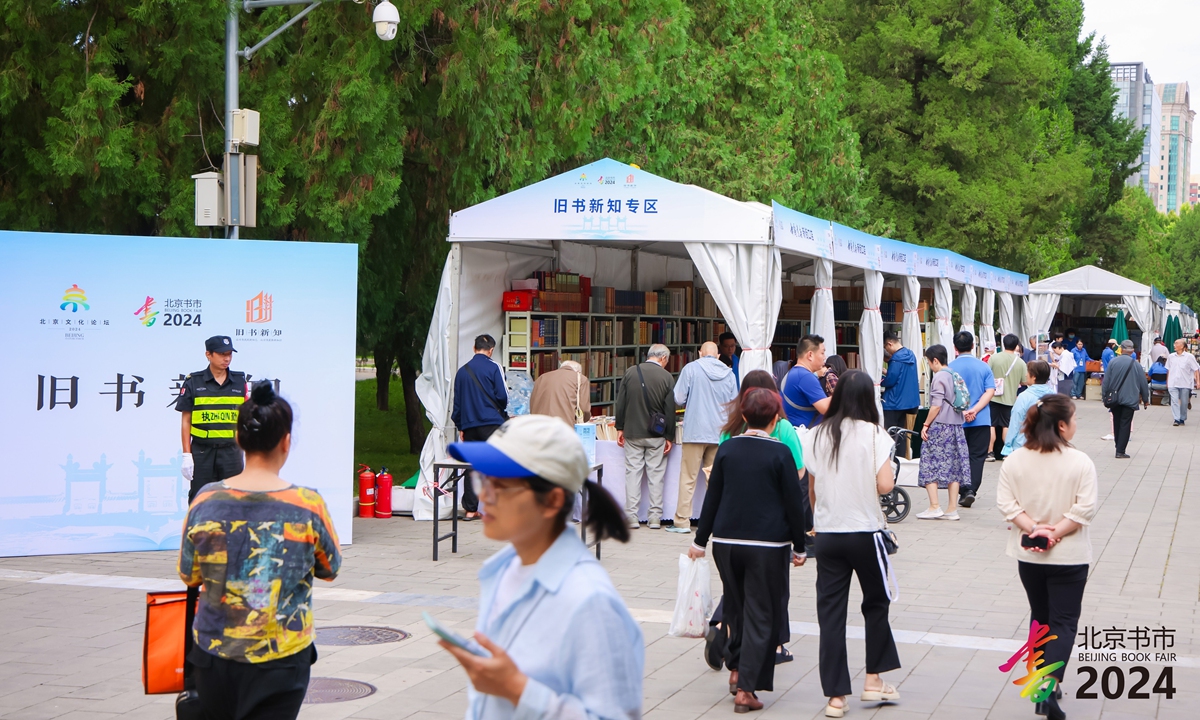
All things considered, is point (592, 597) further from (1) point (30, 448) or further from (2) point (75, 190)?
(2) point (75, 190)

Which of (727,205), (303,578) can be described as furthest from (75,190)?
(303,578)

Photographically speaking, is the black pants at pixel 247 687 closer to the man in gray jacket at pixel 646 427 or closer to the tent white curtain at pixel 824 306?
the man in gray jacket at pixel 646 427

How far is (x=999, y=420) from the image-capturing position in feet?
58.4

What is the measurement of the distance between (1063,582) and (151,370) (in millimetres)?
7356

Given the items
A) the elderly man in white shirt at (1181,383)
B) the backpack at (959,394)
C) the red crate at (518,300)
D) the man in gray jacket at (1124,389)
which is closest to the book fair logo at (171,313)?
the red crate at (518,300)

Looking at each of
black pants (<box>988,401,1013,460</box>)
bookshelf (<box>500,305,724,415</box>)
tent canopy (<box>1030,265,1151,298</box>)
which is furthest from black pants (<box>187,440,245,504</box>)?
tent canopy (<box>1030,265,1151,298</box>)

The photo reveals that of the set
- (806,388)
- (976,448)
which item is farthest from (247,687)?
(976,448)

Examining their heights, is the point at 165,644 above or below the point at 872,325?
below

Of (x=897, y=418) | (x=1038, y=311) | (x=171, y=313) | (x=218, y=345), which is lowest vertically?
(x=897, y=418)

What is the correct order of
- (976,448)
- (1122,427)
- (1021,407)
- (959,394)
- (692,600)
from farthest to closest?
1. (1122,427)
2. (976,448)
3. (959,394)
4. (1021,407)
5. (692,600)

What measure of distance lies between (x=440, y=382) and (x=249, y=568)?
349 inches

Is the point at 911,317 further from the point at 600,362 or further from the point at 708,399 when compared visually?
the point at 708,399

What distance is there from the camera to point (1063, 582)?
579 centimetres

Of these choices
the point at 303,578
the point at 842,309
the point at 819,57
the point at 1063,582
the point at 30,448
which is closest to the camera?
the point at 303,578
